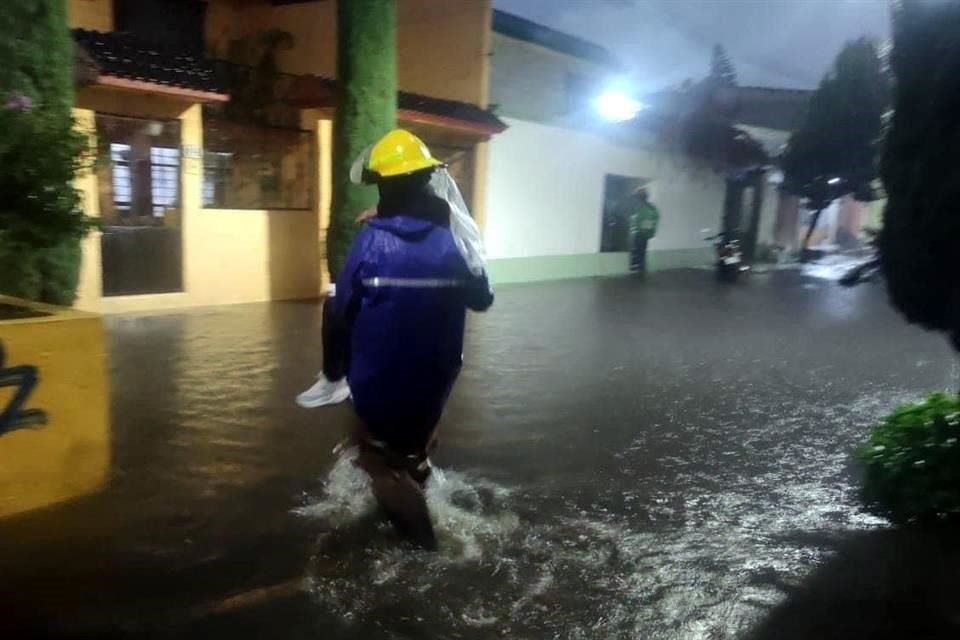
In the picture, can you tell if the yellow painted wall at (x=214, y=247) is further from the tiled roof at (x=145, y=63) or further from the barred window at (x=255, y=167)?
the tiled roof at (x=145, y=63)

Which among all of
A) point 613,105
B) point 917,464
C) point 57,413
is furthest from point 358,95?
point 613,105

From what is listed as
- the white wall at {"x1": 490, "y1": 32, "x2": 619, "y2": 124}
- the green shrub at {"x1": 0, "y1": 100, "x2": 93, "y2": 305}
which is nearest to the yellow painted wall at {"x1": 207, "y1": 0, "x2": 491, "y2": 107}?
the white wall at {"x1": 490, "y1": 32, "x2": 619, "y2": 124}

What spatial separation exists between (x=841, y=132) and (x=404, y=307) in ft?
67.4

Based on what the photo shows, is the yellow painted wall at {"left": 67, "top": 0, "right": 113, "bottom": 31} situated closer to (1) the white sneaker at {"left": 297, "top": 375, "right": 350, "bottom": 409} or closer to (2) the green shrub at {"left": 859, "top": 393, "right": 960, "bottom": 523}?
(1) the white sneaker at {"left": 297, "top": 375, "right": 350, "bottom": 409}

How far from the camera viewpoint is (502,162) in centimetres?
1555

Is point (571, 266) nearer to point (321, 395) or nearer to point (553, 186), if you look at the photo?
point (553, 186)

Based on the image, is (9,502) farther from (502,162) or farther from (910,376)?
(502,162)

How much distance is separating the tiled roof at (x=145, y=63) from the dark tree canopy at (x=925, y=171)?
8063mm

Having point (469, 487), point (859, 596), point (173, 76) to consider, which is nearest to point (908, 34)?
point (859, 596)

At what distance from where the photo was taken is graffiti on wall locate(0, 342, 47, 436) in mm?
4035

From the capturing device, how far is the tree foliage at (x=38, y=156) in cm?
447

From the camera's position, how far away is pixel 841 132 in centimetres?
2138

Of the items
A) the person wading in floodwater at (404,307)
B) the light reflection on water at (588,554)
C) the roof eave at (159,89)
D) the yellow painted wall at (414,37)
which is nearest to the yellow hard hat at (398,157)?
the person wading in floodwater at (404,307)

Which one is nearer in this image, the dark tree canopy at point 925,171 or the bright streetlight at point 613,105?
the dark tree canopy at point 925,171
